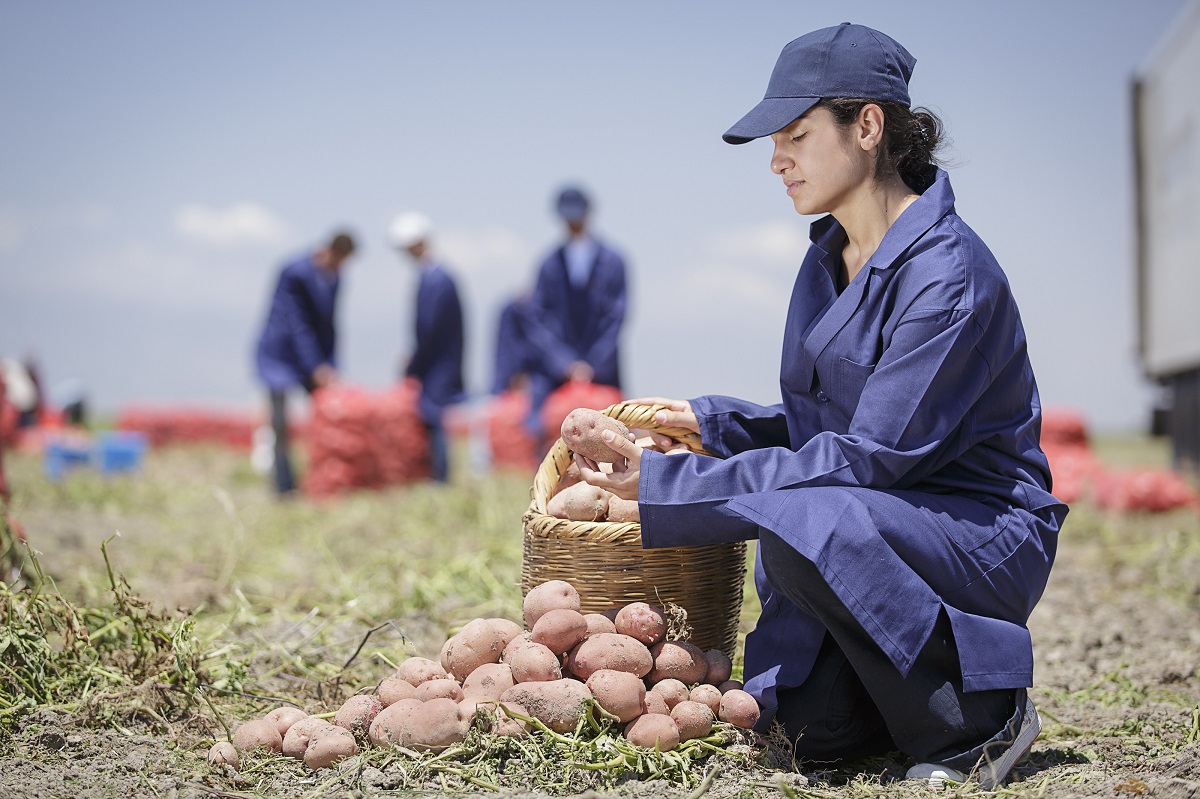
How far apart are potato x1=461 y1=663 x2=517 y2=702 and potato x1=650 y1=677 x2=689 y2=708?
325 millimetres

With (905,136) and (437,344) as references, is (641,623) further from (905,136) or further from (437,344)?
(437,344)

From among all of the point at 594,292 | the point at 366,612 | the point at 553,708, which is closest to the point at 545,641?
the point at 553,708

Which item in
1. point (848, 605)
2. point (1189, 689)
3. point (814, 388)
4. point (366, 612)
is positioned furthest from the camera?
point (366, 612)

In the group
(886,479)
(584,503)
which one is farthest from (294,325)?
(886,479)

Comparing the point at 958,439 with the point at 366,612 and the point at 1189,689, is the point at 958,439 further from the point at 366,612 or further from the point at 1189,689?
the point at 366,612

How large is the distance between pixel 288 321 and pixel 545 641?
686 centimetres

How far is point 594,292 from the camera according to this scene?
8.88 metres

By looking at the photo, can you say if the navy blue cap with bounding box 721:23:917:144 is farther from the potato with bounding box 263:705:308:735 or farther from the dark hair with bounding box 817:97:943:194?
the potato with bounding box 263:705:308:735

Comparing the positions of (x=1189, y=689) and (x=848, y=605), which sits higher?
(x=848, y=605)

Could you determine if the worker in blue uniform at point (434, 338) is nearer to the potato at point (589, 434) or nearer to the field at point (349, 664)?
the field at point (349, 664)

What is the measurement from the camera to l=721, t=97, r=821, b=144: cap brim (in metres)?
2.52

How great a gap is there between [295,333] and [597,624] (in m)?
6.77

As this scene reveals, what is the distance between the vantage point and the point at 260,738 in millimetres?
2490

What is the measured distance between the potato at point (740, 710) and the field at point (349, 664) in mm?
70
